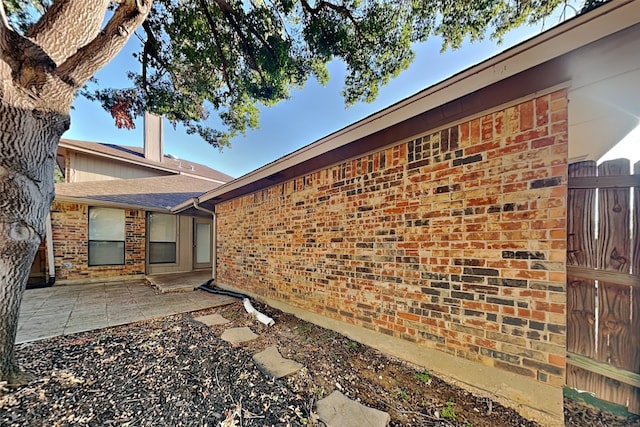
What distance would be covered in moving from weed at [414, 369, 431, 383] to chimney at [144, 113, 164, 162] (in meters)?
14.2

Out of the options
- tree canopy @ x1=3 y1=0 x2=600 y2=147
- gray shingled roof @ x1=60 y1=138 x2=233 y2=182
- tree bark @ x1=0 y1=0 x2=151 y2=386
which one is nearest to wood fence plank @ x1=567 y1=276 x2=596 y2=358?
tree bark @ x1=0 y1=0 x2=151 y2=386

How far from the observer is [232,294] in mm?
5477

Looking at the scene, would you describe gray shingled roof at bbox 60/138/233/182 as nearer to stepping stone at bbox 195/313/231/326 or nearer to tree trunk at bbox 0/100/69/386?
tree trunk at bbox 0/100/69/386

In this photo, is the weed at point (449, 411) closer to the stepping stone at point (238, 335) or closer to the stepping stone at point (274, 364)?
the stepping stone at point (274, 364)

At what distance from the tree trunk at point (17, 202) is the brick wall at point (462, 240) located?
10.1ft

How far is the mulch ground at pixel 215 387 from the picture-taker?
1739mm

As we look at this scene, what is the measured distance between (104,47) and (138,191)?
772 centimetres

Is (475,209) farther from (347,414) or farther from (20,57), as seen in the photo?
(20,57)

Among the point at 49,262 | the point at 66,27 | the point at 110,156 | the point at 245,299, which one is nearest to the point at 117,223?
the point at 49,262

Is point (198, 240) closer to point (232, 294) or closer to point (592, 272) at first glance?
point (232, 294)

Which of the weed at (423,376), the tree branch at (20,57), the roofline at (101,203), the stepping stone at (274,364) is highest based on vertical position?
the tree branch at (20,57)

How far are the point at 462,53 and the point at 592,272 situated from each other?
5.43 metres

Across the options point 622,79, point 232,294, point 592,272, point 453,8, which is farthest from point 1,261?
point 453,8

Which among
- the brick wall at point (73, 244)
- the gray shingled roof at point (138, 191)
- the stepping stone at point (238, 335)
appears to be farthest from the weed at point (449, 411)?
the brick wall at point (73, 244)
